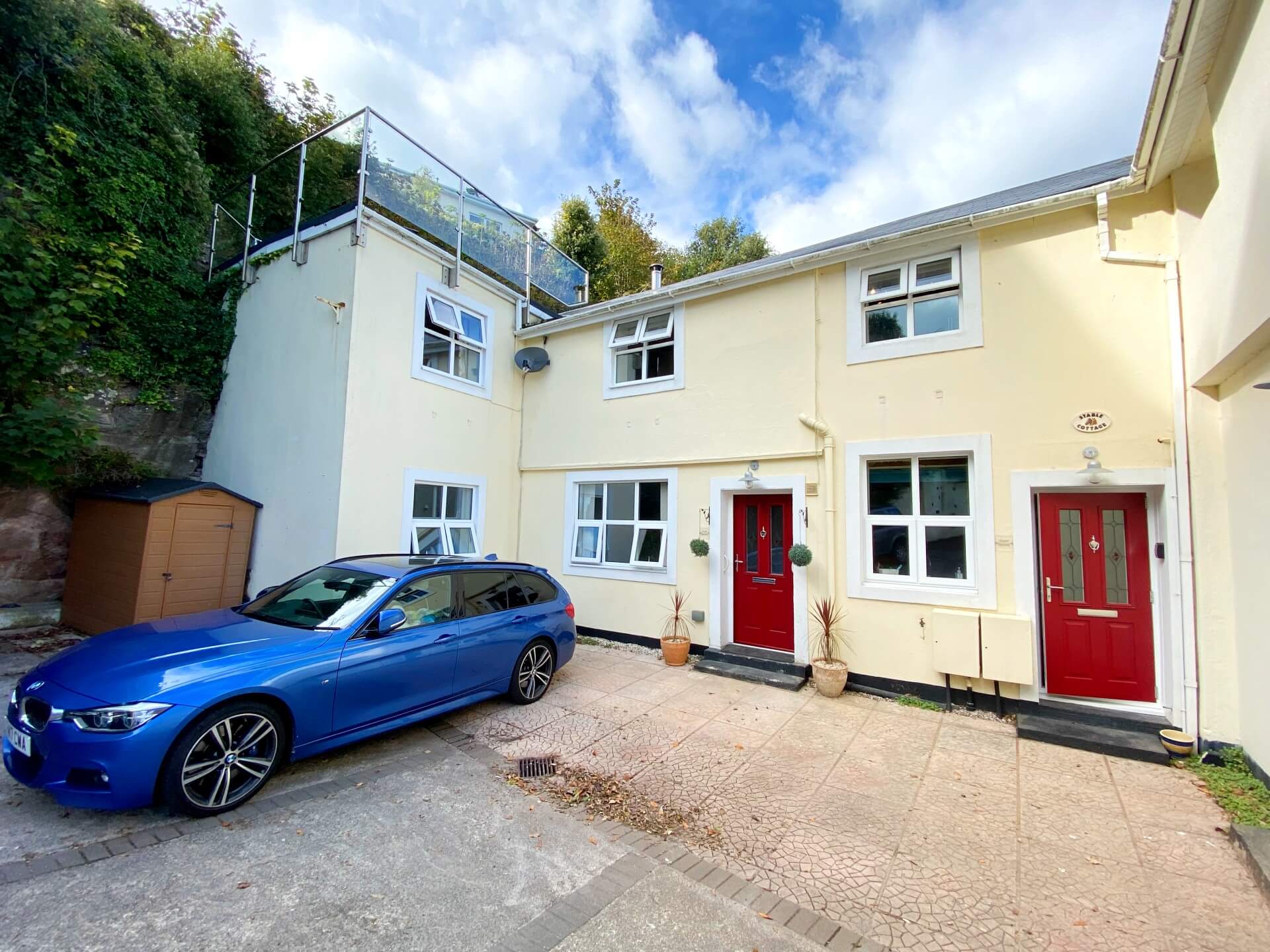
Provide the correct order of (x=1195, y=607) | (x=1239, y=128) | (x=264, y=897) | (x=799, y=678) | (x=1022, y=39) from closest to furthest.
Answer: (x=264, y=897)
(x=1239, y=128)
(x=1195, y=607)
(x=1022, y=39)
(x=799, y=678)

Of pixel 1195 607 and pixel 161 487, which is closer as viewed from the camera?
pixel 1195 607

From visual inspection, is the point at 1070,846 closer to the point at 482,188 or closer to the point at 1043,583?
the point at 1043,583

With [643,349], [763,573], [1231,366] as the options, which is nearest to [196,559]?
[643,349]

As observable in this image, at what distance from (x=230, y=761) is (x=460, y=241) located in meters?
7.51

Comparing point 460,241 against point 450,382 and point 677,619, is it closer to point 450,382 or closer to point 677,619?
point 450,382

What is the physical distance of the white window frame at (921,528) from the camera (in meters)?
5.41

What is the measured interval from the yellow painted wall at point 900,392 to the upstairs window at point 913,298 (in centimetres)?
29

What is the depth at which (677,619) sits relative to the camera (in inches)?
285

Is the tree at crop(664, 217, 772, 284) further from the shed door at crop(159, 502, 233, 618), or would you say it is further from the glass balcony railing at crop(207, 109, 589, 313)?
the shed door at crop(159, 502, 233, 618)

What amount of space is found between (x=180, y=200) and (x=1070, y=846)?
13544 mm

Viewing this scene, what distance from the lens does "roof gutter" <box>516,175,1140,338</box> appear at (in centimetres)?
521

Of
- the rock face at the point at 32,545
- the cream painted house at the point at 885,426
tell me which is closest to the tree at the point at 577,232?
the cream painted house at the point at 885,426

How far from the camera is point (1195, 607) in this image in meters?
4.49

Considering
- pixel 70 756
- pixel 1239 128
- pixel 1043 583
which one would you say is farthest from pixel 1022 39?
pixel 70 756
